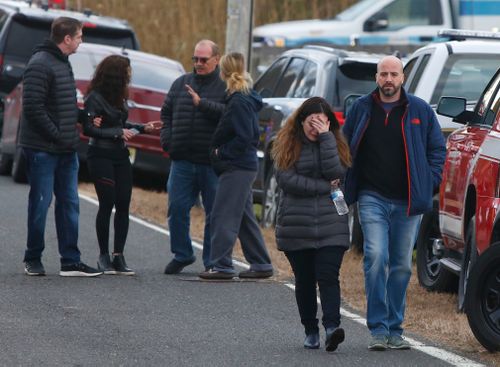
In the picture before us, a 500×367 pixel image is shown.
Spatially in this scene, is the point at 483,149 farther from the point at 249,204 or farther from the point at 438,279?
the point at 249,204

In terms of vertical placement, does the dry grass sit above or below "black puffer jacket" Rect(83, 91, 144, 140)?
below

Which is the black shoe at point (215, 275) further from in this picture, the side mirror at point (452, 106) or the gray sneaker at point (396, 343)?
the gray sneaker at point (396, 343)

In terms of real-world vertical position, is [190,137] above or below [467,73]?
below

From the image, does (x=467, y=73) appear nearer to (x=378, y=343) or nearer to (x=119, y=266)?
(x=119, y=266)

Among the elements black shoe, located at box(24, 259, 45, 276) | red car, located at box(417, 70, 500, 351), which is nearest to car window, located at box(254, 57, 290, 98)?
red car, located at box(417, 70, 500, 351)

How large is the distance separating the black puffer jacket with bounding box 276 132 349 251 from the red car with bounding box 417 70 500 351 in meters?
0.87

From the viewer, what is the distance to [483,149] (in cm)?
1084

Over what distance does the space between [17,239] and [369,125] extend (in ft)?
18.2

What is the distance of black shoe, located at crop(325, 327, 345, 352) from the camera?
9195 mm

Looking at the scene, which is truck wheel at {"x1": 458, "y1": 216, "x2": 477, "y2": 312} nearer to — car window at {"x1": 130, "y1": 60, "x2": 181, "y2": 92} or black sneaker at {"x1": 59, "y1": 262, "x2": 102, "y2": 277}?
black sneaker at {"x1": 59, "y1": 262, "x2": 102, "y2": 277}

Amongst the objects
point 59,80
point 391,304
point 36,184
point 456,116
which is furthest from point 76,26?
point 391,304

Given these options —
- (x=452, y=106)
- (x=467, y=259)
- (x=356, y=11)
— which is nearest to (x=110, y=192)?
(x=452, y=106)

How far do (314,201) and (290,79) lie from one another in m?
7.27

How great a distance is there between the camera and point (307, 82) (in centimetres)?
1590
